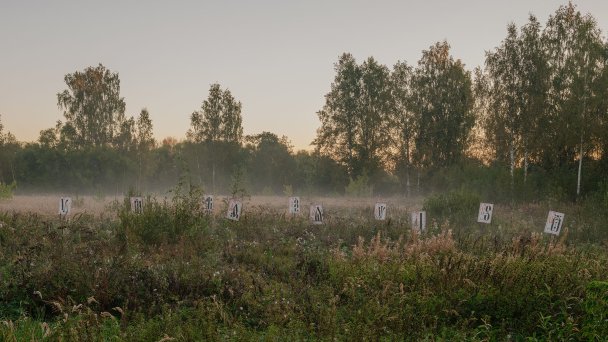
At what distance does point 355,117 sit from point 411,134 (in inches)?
218

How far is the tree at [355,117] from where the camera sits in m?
46.3

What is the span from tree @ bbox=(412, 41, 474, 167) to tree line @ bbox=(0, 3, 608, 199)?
3.1 inches

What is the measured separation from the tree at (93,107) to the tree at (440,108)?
29547 millimetres

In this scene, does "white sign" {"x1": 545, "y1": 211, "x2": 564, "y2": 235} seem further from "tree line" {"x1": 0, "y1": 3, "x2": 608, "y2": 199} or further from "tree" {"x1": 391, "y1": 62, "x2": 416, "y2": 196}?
"tree" {"x1": 391, "y1": 62, "x2": 416, "y2": 196}

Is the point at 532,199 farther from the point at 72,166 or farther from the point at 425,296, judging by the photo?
the point at 72,166

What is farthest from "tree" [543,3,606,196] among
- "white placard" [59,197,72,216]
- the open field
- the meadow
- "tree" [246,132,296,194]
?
"tree" [246,132,296,194]

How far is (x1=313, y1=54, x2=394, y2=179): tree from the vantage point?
4628cm

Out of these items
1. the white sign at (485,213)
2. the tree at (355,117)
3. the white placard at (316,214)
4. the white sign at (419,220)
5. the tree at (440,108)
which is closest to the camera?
the white sign at (419,220)

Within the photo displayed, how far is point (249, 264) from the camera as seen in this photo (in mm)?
10641

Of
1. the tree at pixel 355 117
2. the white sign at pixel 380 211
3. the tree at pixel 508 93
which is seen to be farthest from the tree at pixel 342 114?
the white sign at pixel 380 211

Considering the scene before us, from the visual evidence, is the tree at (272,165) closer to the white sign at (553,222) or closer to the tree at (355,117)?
the tree at (355,117)

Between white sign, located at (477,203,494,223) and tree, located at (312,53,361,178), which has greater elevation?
tree, located at (312,53,361,178)

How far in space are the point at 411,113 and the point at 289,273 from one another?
1358 inches

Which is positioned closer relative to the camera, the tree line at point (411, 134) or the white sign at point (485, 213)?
the white sign at point (485, 213)
